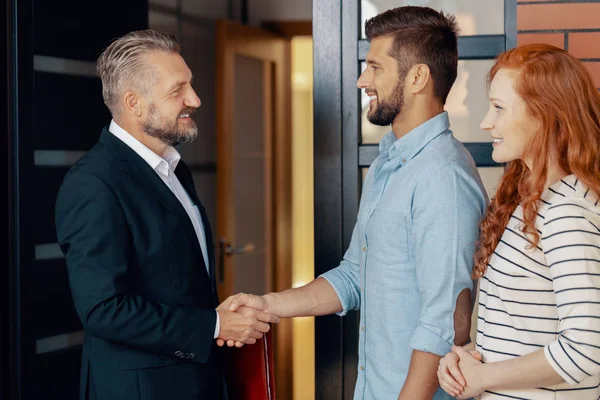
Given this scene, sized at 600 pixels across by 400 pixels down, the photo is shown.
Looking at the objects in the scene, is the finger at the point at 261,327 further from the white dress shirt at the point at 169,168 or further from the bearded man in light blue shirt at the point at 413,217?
the bearded man in light blue shirt at the point at 413,217

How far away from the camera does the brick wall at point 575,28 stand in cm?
215

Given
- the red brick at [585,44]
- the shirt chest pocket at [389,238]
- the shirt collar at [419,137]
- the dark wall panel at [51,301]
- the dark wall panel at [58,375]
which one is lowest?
the dark wall panel at [58,375]

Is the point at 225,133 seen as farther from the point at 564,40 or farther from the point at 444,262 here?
the point at 444,262

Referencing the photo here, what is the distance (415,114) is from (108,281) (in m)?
0.87

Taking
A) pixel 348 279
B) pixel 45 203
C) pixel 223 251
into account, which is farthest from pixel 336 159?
pixel 223 251

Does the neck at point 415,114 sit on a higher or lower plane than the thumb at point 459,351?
higher

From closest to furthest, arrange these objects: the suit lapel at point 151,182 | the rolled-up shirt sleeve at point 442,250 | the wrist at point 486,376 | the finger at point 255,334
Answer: the wrist at point 486,376 → the rolled-up shirt sleeve at point 442,250 → the suit lapel at point 151,182 → the finger at point 255,334

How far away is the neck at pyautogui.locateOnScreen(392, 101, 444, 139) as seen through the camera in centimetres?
188

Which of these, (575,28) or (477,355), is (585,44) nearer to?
(575,28)

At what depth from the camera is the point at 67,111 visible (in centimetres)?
283

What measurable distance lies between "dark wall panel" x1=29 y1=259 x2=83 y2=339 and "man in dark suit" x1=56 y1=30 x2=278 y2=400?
73 cm

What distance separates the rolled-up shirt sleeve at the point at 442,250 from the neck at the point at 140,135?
0.81 meters

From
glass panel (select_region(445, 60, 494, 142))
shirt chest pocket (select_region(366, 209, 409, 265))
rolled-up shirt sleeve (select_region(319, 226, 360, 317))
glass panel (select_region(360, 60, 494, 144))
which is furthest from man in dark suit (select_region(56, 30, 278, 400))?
glass panel (select_region(445, 60, 494, 142))

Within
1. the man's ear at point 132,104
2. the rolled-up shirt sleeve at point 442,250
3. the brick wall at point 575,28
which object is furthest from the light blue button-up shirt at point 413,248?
the man's ear at point 132,104
